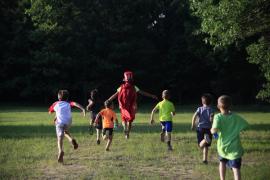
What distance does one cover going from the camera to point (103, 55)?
55.1 meters

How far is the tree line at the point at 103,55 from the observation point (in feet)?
170

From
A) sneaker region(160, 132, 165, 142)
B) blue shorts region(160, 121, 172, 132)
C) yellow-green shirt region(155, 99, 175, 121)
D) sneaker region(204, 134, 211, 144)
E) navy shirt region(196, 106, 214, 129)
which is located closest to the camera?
sneaker region(204, 134, 211, 144)

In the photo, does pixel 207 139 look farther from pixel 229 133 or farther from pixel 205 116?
pixel 229 133

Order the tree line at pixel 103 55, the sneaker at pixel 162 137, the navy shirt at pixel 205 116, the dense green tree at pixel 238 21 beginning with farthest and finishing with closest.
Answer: the tree line at pixel 103 55
the dense green tree at pixel 238 21
the sneaker at pixel 162 137
the navy shirt at pixel 205 116

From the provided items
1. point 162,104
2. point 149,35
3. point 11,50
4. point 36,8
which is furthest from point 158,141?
point 149,35

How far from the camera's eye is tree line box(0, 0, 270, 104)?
51.8 m

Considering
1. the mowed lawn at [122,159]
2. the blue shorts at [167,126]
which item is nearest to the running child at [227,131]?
the mowed lawn at [122,159]

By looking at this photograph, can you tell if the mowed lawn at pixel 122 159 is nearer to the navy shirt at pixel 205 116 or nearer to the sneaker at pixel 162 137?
the sneaker at pixel 162 137

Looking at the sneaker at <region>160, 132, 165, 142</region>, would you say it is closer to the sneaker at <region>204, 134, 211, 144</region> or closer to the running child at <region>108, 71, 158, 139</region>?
the running child at <region>108, 71, 158, 139</region>

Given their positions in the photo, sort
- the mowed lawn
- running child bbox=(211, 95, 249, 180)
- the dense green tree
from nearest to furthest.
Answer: running child bbox=(211, 95, 249, 180) → the mowed lawn → the dense green tree

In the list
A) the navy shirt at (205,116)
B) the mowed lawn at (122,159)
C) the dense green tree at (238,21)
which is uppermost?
the dense green tree at (238,21)

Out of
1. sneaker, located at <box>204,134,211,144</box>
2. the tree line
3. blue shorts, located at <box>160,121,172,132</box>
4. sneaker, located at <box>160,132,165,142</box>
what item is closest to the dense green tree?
sneaker, located at <box>160,132,165,142</box>

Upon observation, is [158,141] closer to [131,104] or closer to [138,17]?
[131,104]

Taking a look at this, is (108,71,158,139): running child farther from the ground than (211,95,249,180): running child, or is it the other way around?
(108,71,158,139): running child
